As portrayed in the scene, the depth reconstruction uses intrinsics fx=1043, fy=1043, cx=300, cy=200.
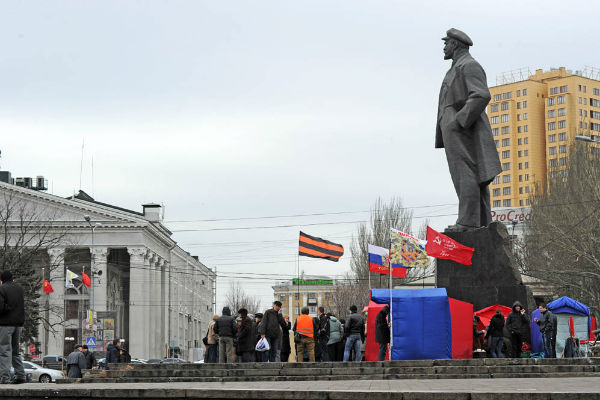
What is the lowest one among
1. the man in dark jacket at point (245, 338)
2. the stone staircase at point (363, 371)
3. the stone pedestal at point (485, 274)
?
the stone staircase at point (363, 371)

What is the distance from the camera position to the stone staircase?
1572cm

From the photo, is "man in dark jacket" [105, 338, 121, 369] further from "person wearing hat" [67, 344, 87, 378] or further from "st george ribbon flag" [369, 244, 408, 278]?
"st george ribbon flag" [369, 244, 408, 278]

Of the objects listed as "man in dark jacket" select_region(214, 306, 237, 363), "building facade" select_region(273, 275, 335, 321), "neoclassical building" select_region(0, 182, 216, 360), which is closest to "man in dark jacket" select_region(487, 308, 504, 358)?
"man in dark jacket" select_region(214, 306, 237, 363)

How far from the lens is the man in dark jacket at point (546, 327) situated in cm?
1948

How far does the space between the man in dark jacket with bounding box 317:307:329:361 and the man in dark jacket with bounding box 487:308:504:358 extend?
4602 mm

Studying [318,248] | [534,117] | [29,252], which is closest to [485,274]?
[318,248]

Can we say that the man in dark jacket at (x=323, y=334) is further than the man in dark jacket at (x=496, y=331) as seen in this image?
Yes

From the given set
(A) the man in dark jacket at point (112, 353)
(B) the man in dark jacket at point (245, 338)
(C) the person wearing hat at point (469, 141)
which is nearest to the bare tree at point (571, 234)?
(A) the man in dark jacket at point (112, 353)

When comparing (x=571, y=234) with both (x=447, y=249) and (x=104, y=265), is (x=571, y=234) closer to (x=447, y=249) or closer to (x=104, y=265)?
(x=447, y=249)

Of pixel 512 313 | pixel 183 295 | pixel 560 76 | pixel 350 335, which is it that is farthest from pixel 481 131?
pixel 560 76

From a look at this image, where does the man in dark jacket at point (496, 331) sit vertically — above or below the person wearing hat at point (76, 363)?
above

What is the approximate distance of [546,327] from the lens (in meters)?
19.5

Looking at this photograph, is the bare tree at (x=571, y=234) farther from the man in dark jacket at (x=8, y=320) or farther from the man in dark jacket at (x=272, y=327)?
the man in dark jacket at (x=8, y=320)

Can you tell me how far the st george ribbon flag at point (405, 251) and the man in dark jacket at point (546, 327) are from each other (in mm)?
4824
